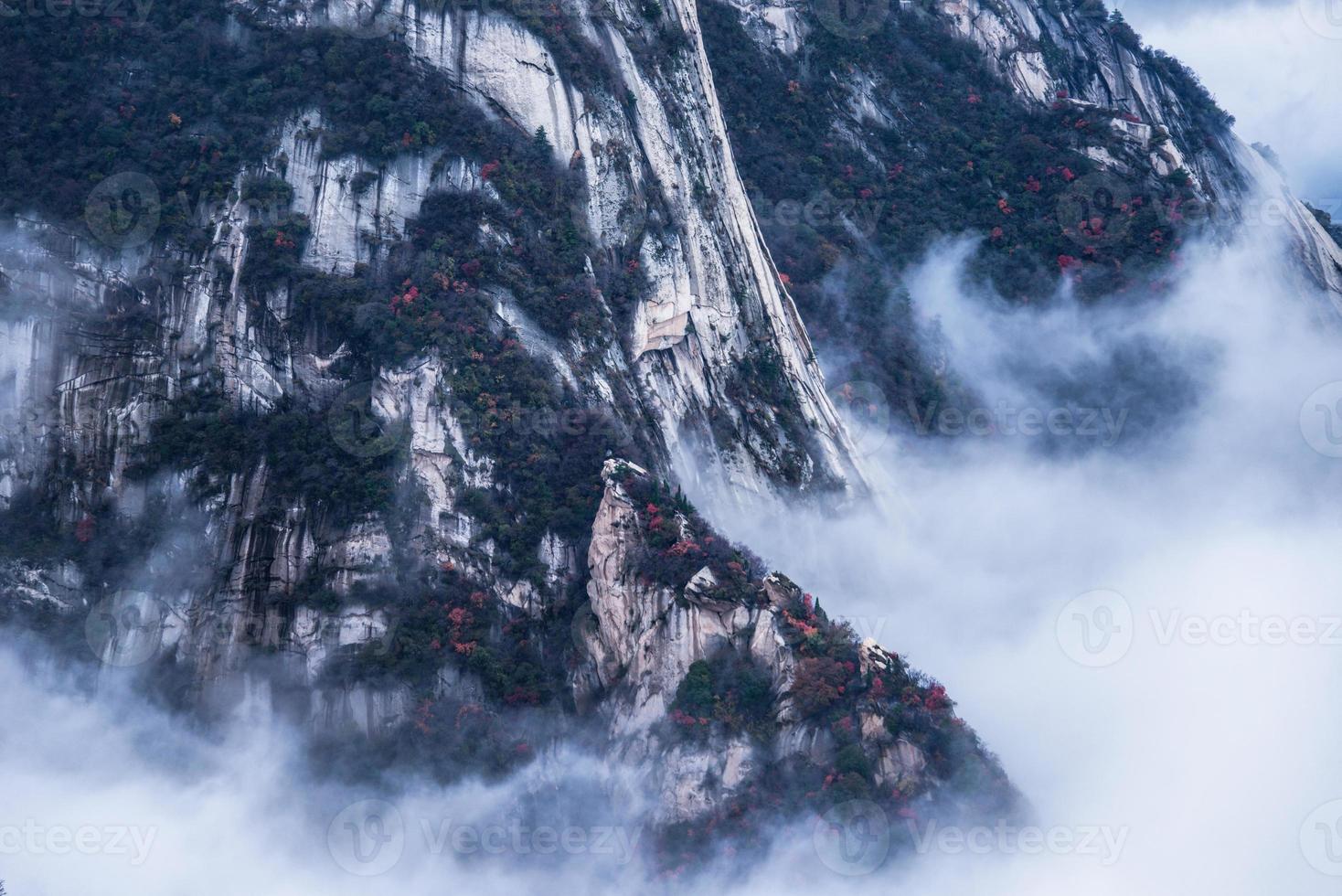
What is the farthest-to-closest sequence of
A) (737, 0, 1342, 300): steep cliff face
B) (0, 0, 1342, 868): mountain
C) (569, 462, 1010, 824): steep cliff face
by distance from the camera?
(737, 0, 1342, 300): steep cliff face < (0, 0, 1342, 868): mountain < (569, 462, 1010, 824): steep cliff face

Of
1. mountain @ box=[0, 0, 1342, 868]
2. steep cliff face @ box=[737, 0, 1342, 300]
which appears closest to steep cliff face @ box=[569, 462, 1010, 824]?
mountain @ box=[0, 0, 1342, 868]

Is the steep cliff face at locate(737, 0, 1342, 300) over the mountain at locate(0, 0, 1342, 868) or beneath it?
over

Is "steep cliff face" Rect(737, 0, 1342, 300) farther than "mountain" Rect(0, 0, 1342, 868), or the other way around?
"steep cliff face" Rect(737, 0, 1342, 300)

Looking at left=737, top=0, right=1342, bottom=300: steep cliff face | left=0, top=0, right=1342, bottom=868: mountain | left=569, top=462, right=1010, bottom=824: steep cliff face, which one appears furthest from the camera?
left=737, top=0, right=1342, bottom=300: steep cliff face

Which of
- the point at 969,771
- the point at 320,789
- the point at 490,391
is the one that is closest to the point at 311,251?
the point at 490,391

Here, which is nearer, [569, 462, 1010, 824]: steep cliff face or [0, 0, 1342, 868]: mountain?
[569, 462, 1010, 824]: steep cliff face

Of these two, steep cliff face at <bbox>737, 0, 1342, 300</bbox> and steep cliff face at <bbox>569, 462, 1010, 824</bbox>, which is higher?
steep cliff face at <bbox>737, 0, 1342, 300</bbox>

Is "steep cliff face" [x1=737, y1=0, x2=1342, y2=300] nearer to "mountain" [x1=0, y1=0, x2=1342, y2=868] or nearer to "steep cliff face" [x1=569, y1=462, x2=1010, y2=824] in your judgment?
"mountain" [x1=0, y1=0, x2=1342, y2=868]

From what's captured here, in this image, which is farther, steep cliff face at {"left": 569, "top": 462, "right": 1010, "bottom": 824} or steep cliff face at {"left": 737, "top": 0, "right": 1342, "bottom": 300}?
steep cliff face at {"left": 737, "top": 0, "right": 1342, "bottom": 300}

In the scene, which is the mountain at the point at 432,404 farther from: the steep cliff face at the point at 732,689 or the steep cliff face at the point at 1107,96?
the steep cliff face at the point at 1107,96

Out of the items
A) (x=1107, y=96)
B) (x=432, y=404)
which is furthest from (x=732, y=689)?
(x=1107, y=96)
